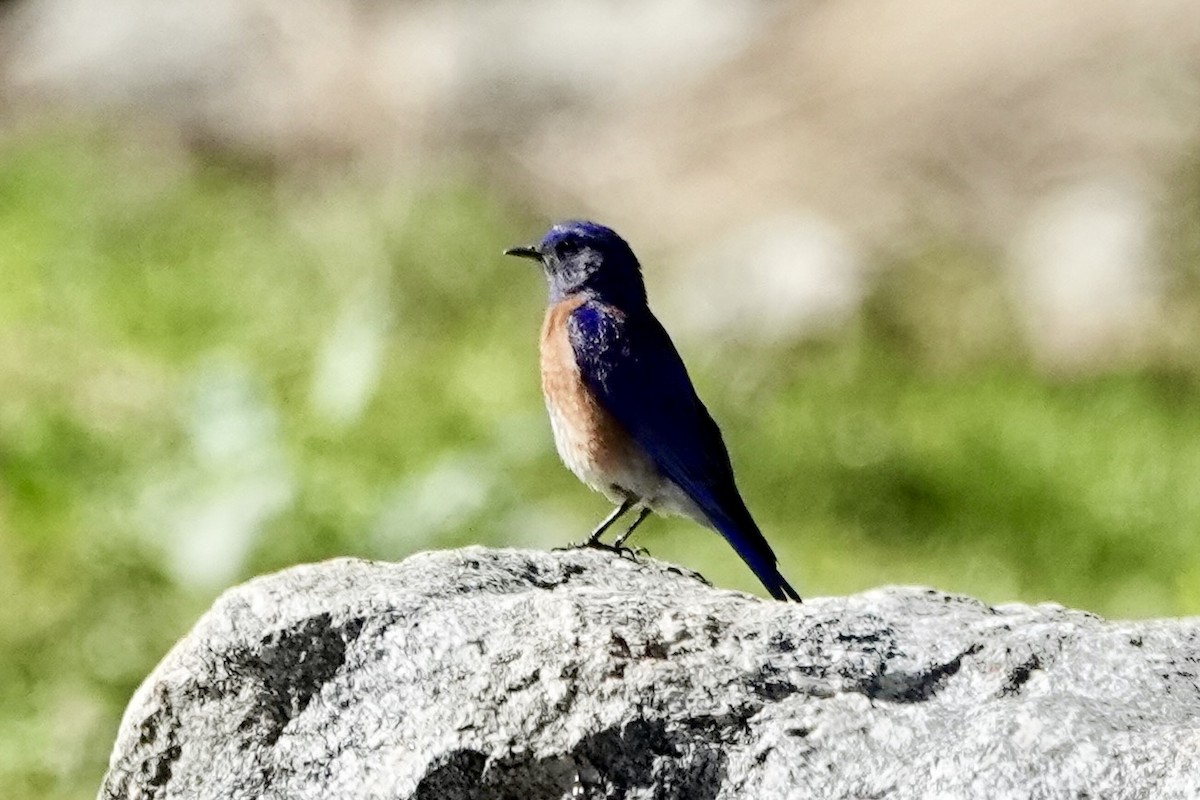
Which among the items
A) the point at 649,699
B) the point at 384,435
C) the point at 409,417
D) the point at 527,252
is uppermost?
the point at 409,417

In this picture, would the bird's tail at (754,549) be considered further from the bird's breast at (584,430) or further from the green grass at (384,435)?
the green grass at (384,435)

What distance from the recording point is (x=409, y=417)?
Answer: 7.98 metres

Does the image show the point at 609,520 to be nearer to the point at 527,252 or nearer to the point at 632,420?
the point at 632,420

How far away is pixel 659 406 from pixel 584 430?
7.9 inches

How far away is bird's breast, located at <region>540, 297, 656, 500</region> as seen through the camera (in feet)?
17.2

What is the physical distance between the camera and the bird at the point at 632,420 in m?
5.12

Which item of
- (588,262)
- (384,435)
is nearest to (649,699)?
(588,262)

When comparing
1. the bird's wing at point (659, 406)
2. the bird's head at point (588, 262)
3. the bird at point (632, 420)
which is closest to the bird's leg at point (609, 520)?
the bird at point (632, 420)

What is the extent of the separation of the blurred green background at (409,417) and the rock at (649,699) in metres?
2.66

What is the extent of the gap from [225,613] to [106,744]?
2689mm

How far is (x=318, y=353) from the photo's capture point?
811 cm

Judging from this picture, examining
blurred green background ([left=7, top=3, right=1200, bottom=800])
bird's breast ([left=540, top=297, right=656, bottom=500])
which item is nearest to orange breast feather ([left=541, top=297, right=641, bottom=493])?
bird's breast ([left=540, top=297, right=656, bottom=500])

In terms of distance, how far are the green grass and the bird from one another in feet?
3.58

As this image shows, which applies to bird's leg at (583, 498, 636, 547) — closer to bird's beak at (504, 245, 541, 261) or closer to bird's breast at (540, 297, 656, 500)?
bird's breast at (540, 297, 656, 500)
